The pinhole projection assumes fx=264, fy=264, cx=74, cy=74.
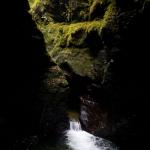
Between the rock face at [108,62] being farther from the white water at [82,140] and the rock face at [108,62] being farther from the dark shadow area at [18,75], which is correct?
the dark shadow area at [18,75]

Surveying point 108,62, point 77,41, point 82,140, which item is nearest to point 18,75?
point 82,140

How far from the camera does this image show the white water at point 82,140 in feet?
41.2

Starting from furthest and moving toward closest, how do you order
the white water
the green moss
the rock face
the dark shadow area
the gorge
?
the green moss, the white water, the rock face, the gorge, the dark shadow area

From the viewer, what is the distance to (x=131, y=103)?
13.4 metres

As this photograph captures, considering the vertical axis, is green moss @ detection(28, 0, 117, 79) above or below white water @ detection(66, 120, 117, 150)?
above

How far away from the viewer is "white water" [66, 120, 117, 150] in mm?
12570

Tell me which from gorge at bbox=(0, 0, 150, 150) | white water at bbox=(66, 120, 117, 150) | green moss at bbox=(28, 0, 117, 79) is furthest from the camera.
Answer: green moss at bbox=(28, 0, 117, 79)

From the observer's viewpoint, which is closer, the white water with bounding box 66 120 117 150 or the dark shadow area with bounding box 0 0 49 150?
the dark shadow area with bounding box 0 0 49 150

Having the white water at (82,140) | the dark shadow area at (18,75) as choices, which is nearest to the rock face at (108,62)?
the white water at (82,140)

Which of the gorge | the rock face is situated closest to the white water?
the gorge

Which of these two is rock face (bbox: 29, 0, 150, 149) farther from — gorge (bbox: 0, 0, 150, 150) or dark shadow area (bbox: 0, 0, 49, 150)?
dark shadow area (bbox: 0, 0, 49, 150)

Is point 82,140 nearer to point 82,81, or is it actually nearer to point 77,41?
point 82,81

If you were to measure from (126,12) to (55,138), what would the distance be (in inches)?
269

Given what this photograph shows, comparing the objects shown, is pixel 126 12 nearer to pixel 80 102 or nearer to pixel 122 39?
pixel 122 39
